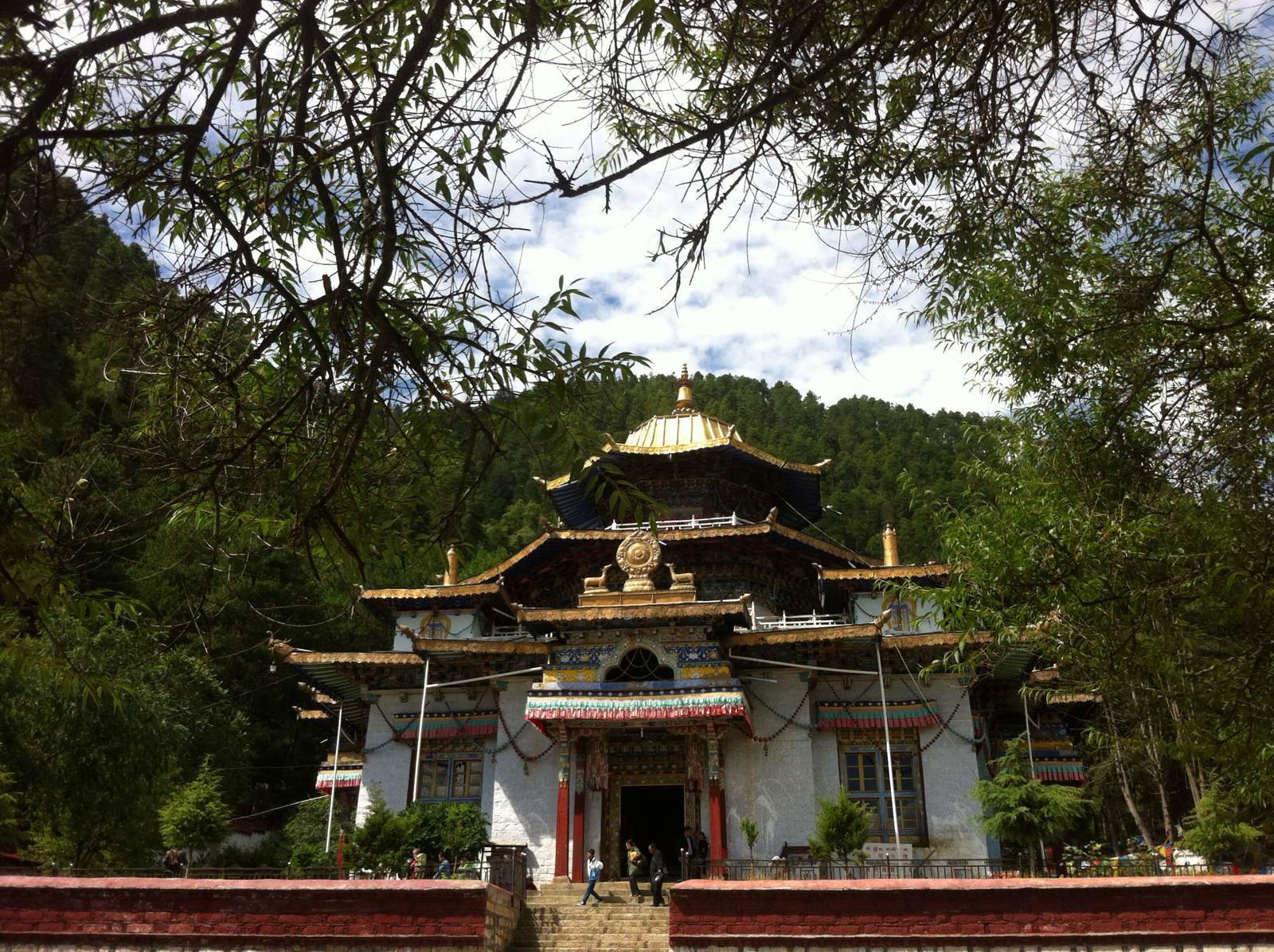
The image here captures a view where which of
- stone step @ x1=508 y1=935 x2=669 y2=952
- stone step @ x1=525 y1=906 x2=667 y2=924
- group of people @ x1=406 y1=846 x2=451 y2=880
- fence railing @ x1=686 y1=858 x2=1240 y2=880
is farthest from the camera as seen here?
group of people @ x1=406 y1=846 x2=451 y2=880

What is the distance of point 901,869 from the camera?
1742 cm

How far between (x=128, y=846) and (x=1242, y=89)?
21150mm

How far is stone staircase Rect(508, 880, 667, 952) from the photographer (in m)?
14.1

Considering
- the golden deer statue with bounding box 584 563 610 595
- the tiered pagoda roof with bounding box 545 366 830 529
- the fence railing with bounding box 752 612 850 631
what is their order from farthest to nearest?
the tiered pagoda roof with bounding box 545 366 830 529 < the fence railing with bounding box 752 612 850 631 < the golden deer statue with bounding box 584 563 610 595

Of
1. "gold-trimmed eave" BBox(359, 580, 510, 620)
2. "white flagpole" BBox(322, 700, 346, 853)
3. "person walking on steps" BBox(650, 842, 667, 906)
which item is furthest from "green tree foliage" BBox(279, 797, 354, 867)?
"person walking on steps" BBox(650, 842, 667, 906)

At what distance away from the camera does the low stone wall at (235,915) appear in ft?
37.4

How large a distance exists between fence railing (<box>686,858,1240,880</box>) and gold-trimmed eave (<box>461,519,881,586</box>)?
22.7 feet

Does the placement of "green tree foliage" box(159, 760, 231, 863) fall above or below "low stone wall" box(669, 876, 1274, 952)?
above

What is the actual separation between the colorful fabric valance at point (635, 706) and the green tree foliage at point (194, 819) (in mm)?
7319

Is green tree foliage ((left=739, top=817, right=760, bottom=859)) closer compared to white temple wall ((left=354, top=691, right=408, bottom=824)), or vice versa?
green tree foliage ((left=739, top=817, right=760, bottom=859))

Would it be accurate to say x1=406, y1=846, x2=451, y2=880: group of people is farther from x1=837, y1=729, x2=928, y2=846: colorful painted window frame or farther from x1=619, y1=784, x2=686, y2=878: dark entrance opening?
x1=837, y1=729, x2=928, y2=846: colorful painted window frame

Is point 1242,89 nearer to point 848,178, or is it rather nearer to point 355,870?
point 848,178

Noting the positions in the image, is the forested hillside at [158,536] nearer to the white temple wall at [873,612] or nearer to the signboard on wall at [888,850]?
the white temple wall at [873,612]

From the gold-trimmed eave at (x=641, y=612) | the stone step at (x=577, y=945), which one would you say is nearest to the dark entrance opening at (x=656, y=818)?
the gold-trimmed eave at (x=641, y=612)
